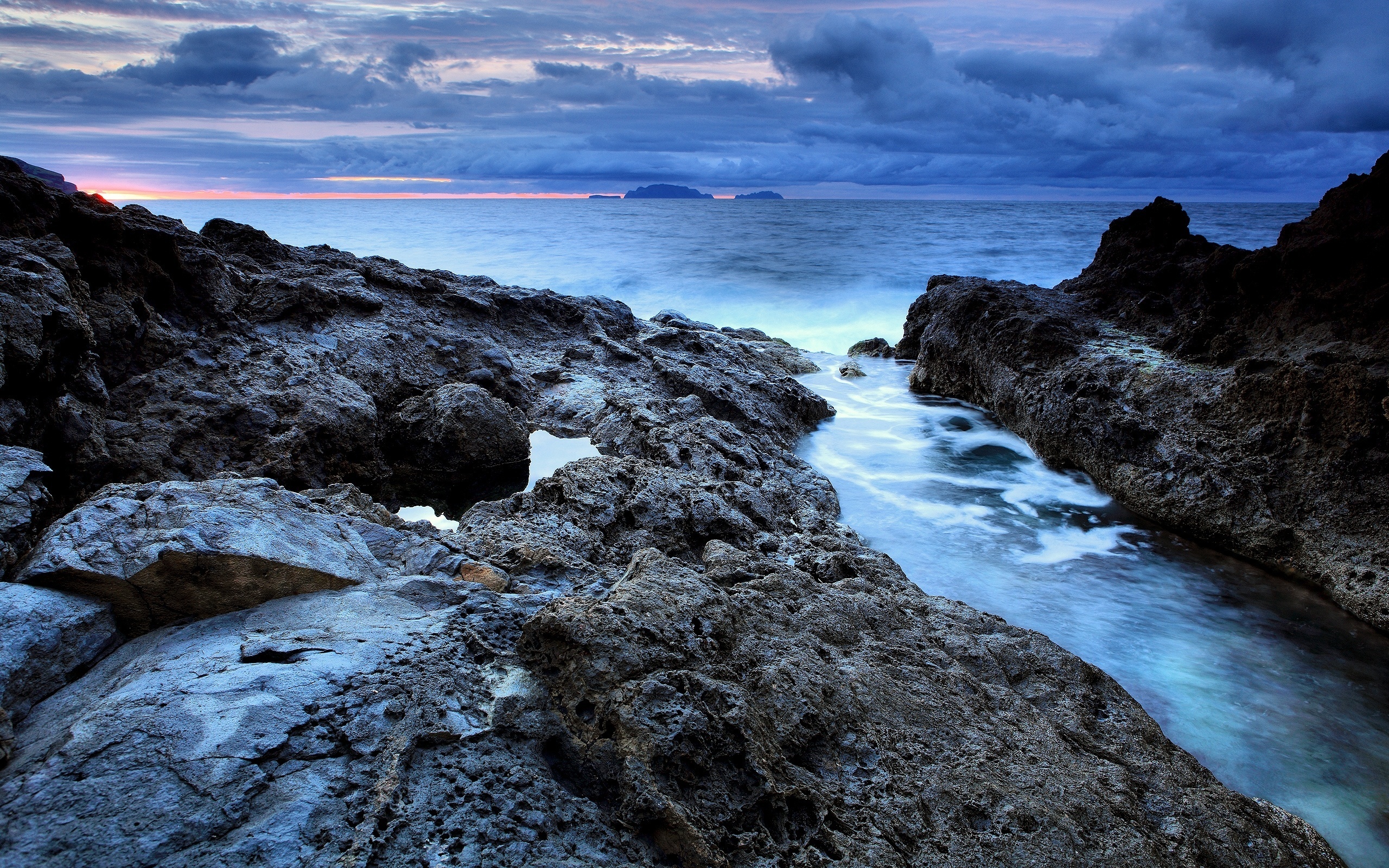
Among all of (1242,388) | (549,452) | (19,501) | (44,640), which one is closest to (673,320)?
(549,452)

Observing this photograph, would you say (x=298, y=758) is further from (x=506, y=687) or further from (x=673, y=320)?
(x=673, y=320)

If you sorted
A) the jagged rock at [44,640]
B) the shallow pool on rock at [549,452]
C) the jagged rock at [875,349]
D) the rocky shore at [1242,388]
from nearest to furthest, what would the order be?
the jagged rock at [44,640]
the rocky shore at [1242,388]
the shallow pool on rock at [549,452]
the jagged rock at [875,349]

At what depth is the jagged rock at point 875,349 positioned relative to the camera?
12727 mm

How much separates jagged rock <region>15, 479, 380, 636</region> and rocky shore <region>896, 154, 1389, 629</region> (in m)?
5.94

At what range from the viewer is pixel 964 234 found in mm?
35500

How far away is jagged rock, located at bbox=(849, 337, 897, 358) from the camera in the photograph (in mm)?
12727

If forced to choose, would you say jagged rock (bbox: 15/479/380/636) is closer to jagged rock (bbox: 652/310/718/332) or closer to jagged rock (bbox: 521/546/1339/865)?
jagged rock (bbox: 521/546/1339/865)

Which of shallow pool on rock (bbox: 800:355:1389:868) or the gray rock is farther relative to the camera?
shallow pool on rock (bbox: 800:355:1389:868)

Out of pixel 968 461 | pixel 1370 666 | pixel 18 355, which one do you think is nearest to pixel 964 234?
pixel 968 461

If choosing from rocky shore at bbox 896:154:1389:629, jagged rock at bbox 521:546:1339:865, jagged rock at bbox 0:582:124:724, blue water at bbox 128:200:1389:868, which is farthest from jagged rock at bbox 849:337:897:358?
jagged rock at bbox 0:582:124:724

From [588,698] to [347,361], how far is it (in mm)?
4783

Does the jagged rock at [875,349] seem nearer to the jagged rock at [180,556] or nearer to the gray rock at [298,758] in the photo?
the jagged rock at [180,556]

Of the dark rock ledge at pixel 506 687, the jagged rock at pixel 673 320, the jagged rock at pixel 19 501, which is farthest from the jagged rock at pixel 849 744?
the jagged rock at pixel 673 320

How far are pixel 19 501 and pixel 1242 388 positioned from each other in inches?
295
